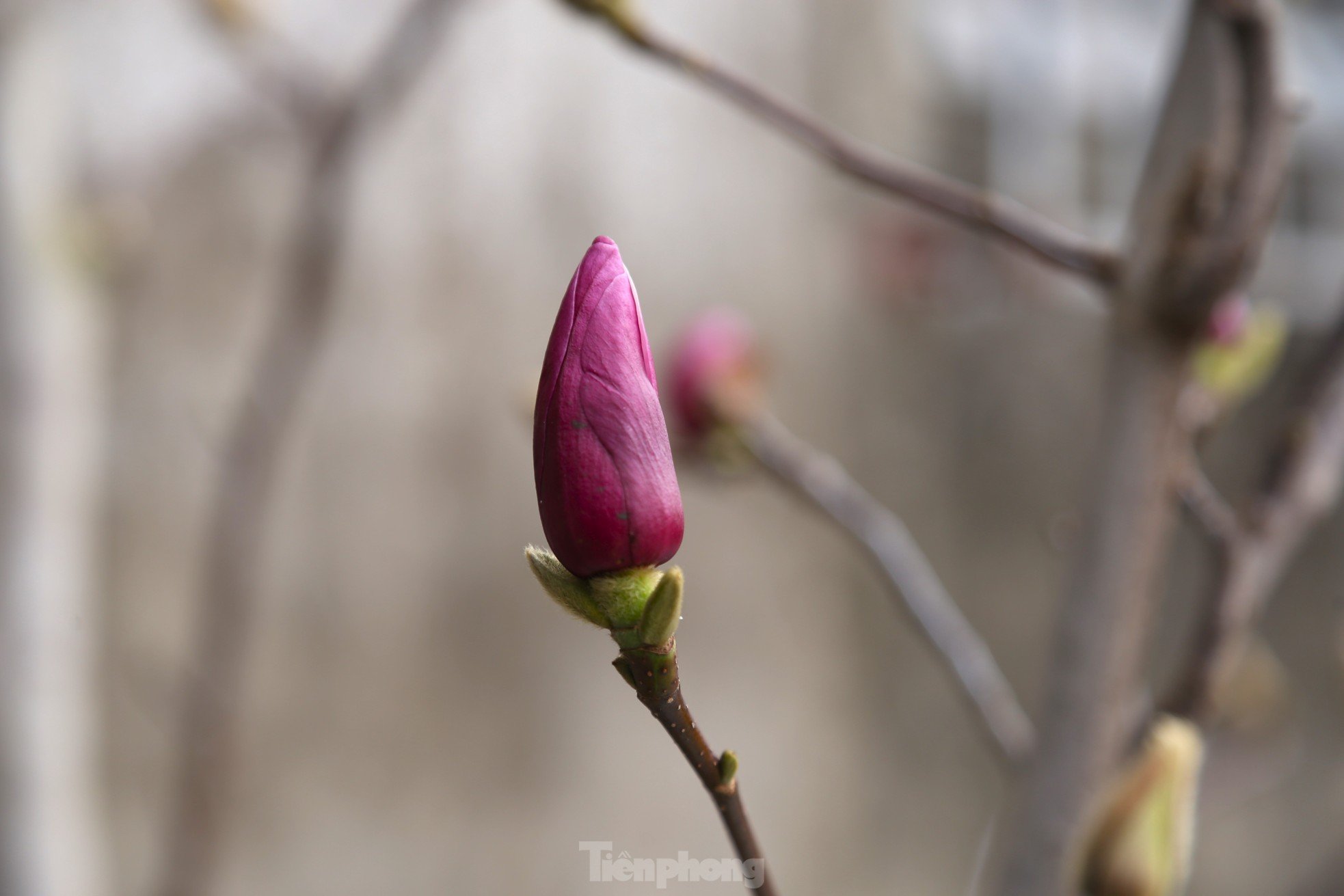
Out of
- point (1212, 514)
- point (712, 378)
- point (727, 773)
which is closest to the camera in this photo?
point (727, 773)

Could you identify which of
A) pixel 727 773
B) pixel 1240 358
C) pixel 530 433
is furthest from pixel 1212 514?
pixel 530 433

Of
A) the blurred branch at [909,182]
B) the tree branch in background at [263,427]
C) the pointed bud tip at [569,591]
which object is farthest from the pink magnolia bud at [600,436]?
the tree branch in background at [263,427]

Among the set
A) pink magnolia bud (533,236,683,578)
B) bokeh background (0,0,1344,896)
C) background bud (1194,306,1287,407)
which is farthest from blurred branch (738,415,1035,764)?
bokeh background (0,0,1344,896)

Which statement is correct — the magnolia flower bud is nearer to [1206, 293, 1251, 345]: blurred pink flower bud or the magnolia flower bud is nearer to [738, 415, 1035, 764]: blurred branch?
[738, 415, 1035, 764]: blurred branch

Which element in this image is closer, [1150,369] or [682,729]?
[682,729]

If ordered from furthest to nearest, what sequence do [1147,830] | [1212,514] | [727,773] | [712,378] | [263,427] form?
1. [263,427]
2. [712,378]
3. [1212,514]
4. [1147,830]
5. [727,773]

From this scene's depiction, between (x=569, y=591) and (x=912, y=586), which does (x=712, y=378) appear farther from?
(x=569, y=591)
